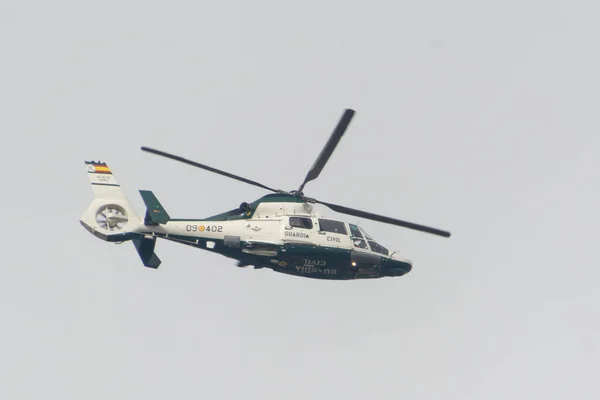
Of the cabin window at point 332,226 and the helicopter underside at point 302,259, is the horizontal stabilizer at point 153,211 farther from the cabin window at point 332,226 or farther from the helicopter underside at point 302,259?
the cabin window at point 332,226

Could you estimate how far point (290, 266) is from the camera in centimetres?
5781

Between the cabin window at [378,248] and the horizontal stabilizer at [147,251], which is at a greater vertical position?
the cabin window at [378,248]

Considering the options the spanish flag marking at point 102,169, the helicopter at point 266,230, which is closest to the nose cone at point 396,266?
the helicopter at point 266,230

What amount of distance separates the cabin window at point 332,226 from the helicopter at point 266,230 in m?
0.06

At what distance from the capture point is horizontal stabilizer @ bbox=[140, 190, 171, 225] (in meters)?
55.7

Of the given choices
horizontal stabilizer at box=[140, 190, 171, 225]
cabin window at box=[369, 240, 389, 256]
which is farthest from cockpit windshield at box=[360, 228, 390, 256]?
horizontal stabilizer at box=[140, 190, 171, 225]

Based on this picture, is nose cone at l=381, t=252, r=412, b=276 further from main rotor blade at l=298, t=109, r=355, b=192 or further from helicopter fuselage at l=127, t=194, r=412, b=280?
main rotor blade at l=298, t=109, r=355, b=192

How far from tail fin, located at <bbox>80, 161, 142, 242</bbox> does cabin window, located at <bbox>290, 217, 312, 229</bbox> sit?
713 cm

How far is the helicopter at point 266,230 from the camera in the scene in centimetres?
5597

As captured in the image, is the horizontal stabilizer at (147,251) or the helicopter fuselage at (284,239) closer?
the horizontal stabilizer at (147,251)

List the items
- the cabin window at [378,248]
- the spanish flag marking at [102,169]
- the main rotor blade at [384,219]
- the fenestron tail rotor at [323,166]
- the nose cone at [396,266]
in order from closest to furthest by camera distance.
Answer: the fenestron tail rotor at [323,166], the spanish flag marking at [102,169], the main rotor blade at [384,219], the cabin window at [378,248], the nose cone at [396,266]

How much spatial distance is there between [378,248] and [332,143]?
6.25 metres

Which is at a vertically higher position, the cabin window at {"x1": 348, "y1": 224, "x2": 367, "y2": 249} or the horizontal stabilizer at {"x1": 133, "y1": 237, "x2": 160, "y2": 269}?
the cabin window at {"x1": 348, "y1": 224, "x2": 367, "y2": 249}

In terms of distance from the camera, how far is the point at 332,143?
57250 mm
